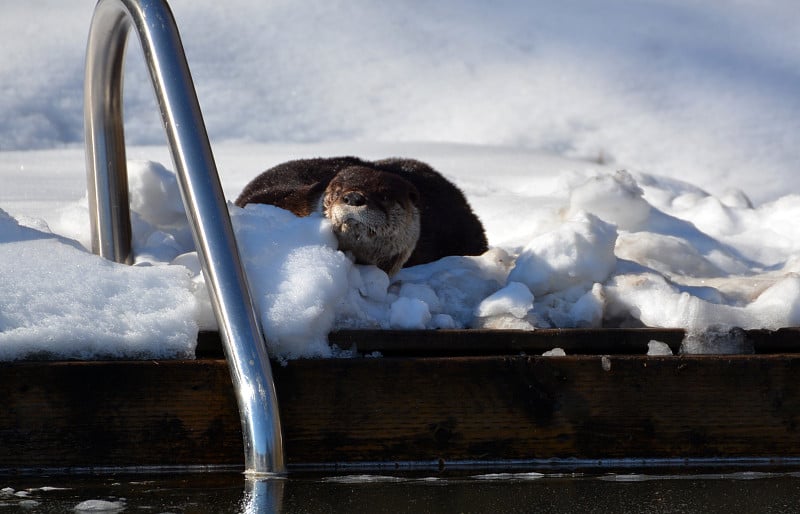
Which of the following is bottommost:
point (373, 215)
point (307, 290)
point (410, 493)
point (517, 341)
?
point (410, 493)

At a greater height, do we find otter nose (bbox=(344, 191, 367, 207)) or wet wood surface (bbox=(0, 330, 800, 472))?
otter nose (bbox=(344, 191, 367, 207))

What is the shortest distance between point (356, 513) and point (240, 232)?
2.57ft

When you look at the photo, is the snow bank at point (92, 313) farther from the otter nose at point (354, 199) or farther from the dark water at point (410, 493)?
the otter nose at point (354, 199)

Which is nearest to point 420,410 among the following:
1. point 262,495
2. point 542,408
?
point 542,408

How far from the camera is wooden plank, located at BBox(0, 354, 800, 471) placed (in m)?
1.96

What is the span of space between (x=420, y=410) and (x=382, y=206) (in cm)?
57

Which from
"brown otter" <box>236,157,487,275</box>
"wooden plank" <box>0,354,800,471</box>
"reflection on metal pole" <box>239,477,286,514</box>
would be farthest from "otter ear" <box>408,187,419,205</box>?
"reflection on metal pole" <box>239,477,286,514</box>

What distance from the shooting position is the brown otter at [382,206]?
7.68 ft

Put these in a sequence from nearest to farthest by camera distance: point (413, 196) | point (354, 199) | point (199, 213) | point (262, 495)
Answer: point (262, 495) → point (199, 213) → point (354, 199) → point (413, 196)

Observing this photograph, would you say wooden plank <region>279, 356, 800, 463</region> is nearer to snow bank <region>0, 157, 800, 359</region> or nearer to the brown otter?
snow bank <region>0, 157, 800, 359</region>

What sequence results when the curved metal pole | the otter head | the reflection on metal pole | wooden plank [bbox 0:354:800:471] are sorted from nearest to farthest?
the reflection on metal pole → the curved metal pole → wooden plank [bbox 0:354:800:471] → the otter head

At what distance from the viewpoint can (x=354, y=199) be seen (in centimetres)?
234

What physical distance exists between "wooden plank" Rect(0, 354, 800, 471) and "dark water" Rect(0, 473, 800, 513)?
0.26ft

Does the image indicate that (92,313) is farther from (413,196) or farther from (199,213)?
(413,196)
